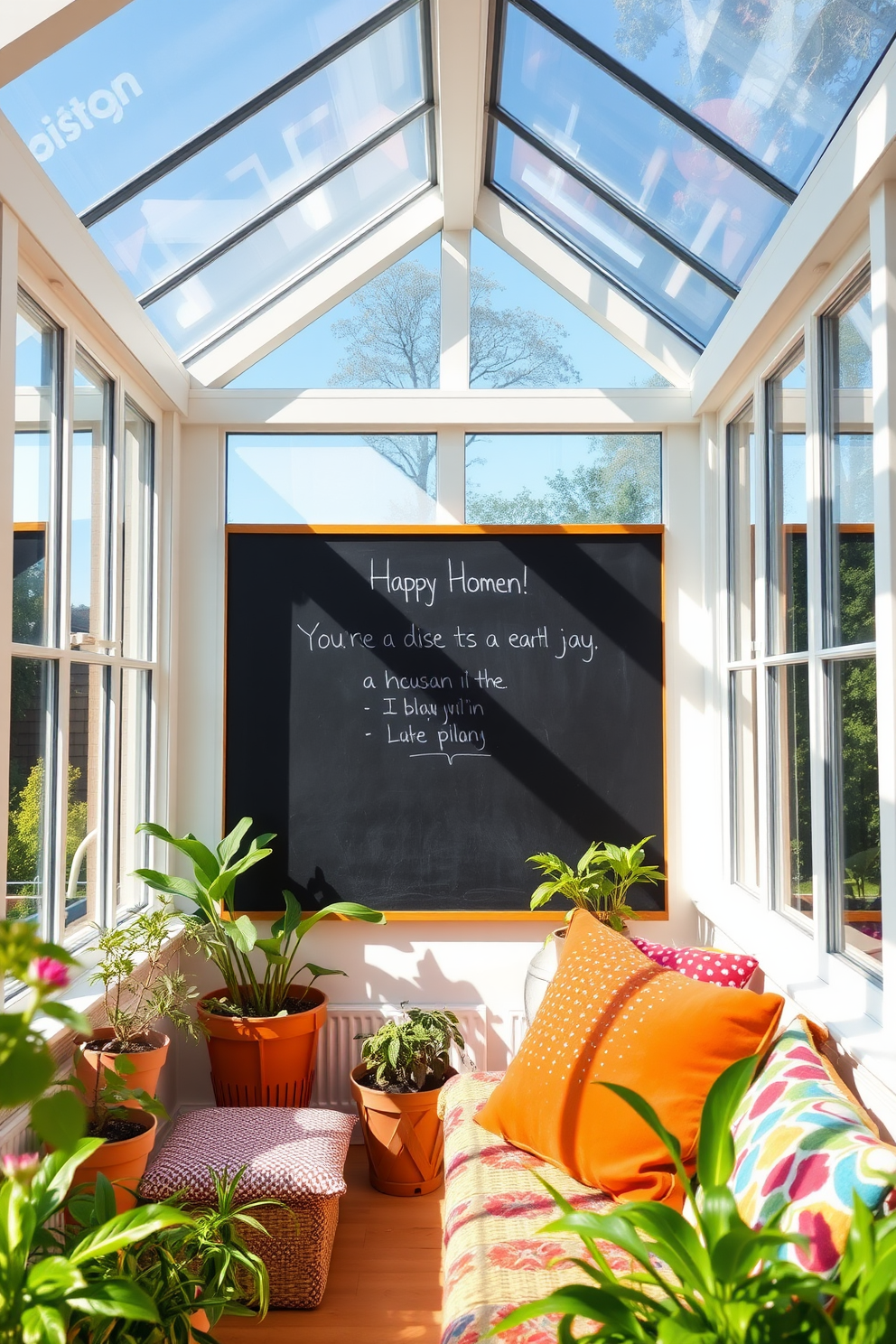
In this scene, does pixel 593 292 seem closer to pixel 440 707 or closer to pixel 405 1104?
pixel 440 707

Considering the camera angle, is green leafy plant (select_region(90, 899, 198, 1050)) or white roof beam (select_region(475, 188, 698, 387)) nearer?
green leafy plant (select_region(90, 899, 198, 1050))

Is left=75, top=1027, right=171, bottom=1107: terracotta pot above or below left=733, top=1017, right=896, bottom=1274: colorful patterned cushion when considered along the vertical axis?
below

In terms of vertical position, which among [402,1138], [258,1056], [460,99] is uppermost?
[460,99]

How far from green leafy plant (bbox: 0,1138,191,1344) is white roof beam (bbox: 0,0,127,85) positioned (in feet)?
5.90

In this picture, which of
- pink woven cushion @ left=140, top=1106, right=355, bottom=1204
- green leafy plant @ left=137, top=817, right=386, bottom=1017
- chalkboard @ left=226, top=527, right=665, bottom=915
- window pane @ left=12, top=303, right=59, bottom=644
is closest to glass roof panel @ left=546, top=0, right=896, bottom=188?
chalkboard @ left=226, top=527, right=665, bottom=915

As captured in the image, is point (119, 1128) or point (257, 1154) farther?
point (257, 1154)

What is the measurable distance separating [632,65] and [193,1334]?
301cm

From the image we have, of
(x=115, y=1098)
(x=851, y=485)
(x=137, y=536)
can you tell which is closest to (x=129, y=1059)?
(x=115, y=1098)

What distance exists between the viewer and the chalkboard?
11.5ft

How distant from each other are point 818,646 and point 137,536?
2188mm

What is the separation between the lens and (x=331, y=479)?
3639mm

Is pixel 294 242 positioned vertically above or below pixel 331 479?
Result: above

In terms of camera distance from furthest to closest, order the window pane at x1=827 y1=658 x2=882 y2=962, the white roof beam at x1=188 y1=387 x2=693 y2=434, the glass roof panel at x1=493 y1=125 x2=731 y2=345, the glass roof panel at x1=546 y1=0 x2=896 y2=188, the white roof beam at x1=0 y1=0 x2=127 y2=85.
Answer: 1. the white roof beam at x1=188 y1=387 x2=693 y2=434
2. the glass roof panel at x1=493 y1=125 x2=731 y2=345
3. the window pane at x1=827 y1=658 x2=882 y2=962
4. the glass roof panel at x1=546 y1=0 x2=896 y2=188
5. the white roof beam at x1=0 y1=0 x2=127 y2=85

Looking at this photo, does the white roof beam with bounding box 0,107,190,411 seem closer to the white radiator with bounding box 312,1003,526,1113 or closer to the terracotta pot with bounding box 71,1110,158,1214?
the terracotta pot with bounding box 71,1110,158,1214
